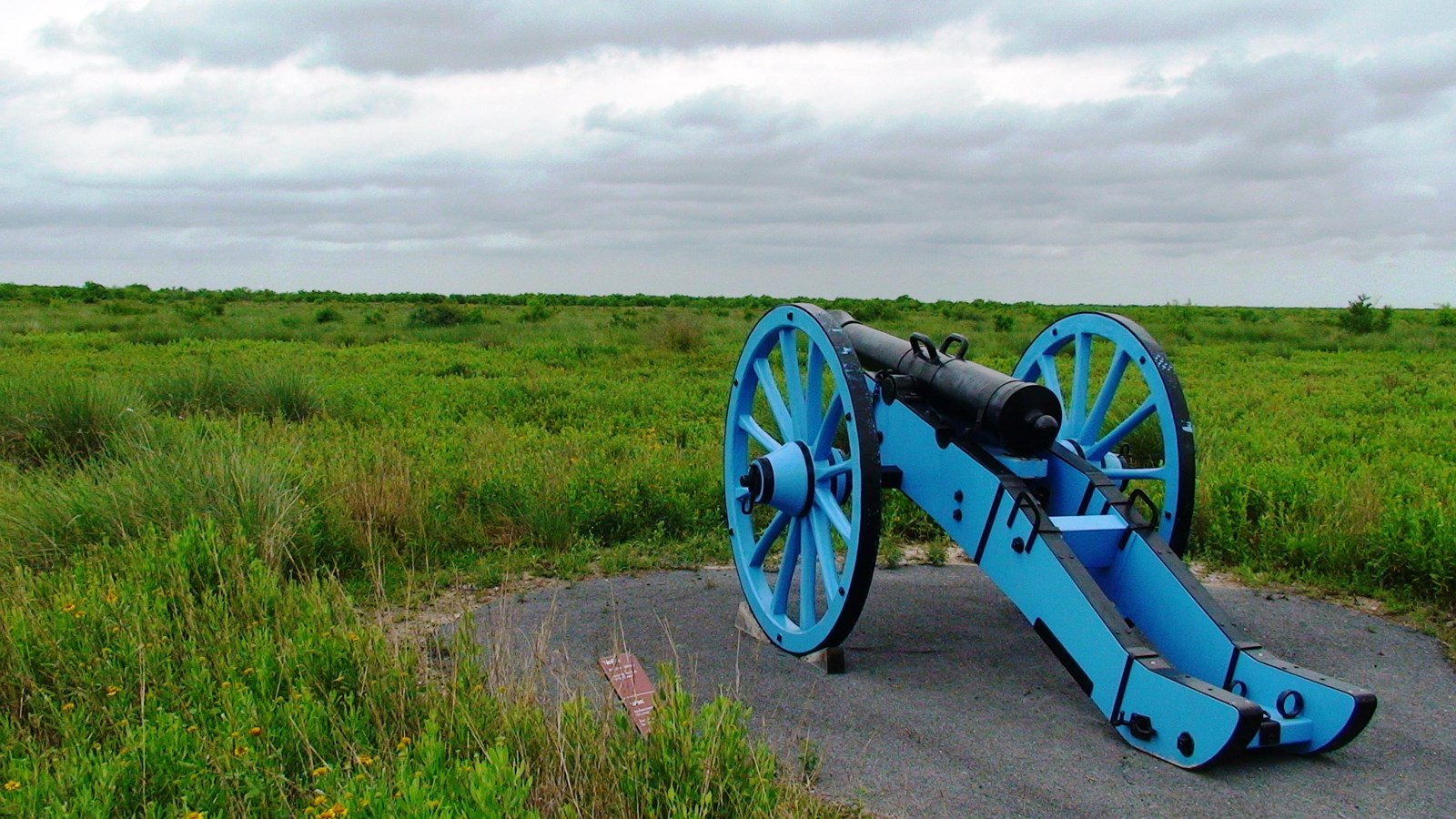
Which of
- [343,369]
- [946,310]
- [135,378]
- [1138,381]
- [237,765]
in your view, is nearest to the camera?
[237,765]

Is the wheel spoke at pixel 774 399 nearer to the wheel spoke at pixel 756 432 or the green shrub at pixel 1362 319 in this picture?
the wheel spoke at pixel 756 432

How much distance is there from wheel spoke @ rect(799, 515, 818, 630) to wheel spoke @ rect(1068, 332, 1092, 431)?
1.55 m

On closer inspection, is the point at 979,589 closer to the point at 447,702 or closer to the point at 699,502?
the point at 699,502

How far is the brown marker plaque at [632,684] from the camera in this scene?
351cm

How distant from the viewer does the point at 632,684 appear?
3840 mm

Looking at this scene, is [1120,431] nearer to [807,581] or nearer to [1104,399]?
[1104,399]

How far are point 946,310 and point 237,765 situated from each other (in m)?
41.1

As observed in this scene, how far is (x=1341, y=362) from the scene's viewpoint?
17.7 m

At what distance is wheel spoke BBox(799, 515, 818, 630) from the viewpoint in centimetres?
439

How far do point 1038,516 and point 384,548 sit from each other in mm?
3665

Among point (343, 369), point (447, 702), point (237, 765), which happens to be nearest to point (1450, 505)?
point (447, 702)

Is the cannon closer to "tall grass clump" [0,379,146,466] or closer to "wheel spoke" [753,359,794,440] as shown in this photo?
"wheel spoke" [753,359,794,440]

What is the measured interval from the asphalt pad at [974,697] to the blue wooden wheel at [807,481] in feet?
0.82

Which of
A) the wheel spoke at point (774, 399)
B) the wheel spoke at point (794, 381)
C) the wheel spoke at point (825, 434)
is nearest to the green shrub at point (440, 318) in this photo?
the wheel spoke at point (774, 399)
